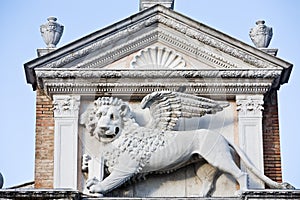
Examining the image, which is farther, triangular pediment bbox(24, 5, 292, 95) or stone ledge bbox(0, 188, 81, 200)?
triangular pediment bbox(24, 5, 292, 95)

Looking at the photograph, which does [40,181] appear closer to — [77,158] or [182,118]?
[77,158]

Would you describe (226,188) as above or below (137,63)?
below

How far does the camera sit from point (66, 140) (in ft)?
55.0

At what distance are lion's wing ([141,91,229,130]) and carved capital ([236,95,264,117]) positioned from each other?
0.35 meters

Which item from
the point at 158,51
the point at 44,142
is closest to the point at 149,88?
the point at 158,51

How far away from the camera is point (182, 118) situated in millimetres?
16812

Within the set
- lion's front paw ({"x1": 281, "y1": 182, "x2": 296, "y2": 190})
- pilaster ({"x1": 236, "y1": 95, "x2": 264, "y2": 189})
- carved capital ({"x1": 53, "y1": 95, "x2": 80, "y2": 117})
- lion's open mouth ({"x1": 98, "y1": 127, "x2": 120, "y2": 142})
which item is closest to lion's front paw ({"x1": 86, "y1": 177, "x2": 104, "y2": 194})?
lion's open mouth ({"x1": 98, "y1": 127, "x2": 120, "y2": 142})

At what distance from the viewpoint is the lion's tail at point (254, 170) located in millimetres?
16391

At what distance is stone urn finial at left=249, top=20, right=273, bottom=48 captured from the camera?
17562mm

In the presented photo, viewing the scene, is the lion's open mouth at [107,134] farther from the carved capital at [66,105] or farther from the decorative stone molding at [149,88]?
the decorative stone molding at [149,88]

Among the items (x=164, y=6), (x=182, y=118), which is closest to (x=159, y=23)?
(x=164, y=6)

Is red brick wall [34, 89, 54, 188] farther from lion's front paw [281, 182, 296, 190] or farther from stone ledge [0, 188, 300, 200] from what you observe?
lion's front paw [281, 182, 296, 190]

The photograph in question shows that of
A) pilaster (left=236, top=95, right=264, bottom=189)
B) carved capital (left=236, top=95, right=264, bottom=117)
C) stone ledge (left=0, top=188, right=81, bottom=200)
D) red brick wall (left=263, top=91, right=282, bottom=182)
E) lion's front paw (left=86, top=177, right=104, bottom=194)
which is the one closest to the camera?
stone ledge (left=0, top=188, right=81, bottom=200)

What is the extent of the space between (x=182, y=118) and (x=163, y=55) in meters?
1.18
